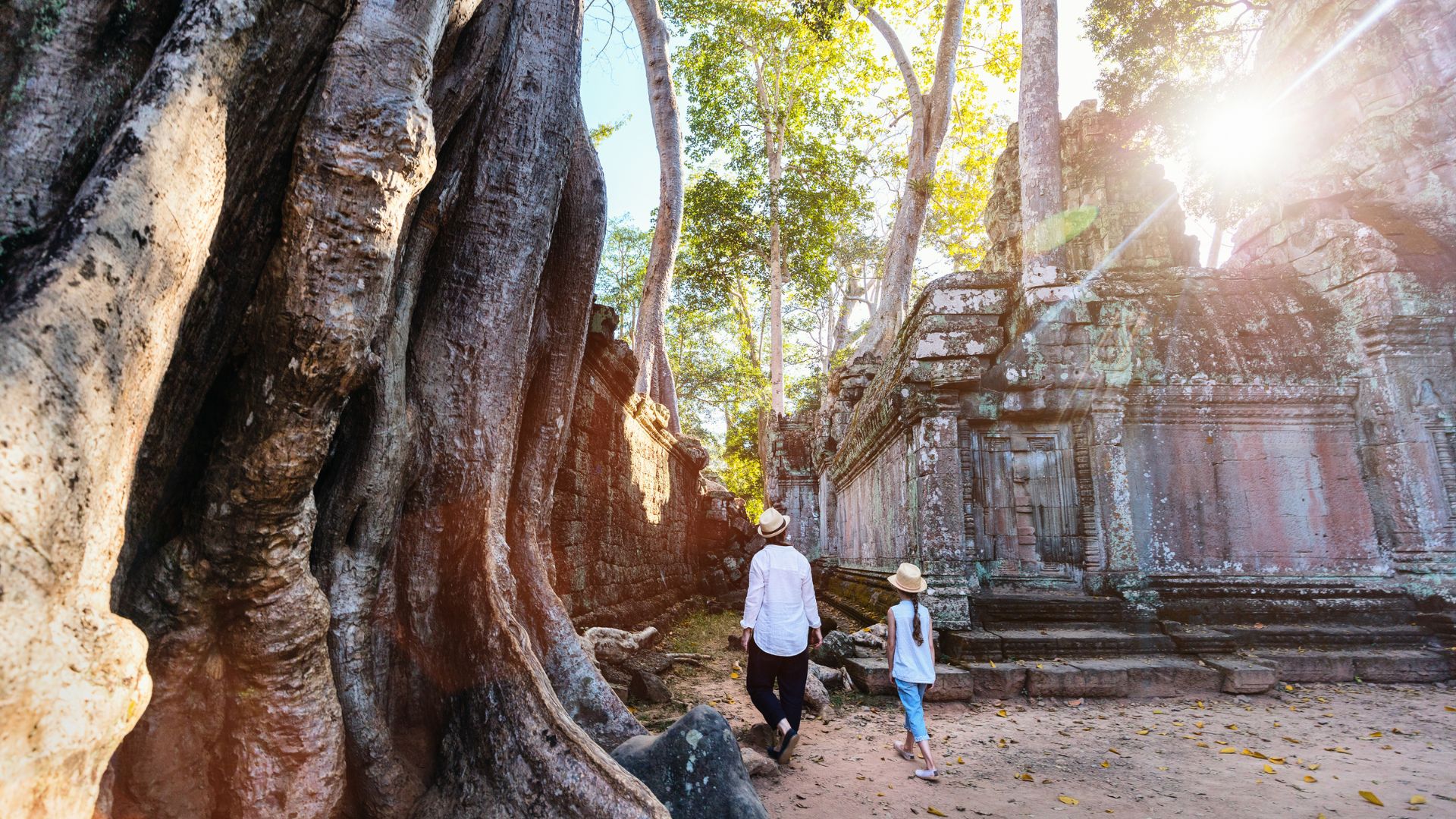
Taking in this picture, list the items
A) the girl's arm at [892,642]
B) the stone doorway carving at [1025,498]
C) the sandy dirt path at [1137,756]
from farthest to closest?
the stone doorway carving at [1025,498], the girl's arm at [892,642], the sandy dirt path at [1137,756]

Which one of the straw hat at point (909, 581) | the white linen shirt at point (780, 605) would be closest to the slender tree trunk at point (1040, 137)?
the straw hat at point (909, 581)

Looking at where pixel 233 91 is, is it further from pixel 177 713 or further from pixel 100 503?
pixel 177 713

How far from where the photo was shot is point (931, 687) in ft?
16.6

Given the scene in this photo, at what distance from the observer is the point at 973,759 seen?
375 centimetres

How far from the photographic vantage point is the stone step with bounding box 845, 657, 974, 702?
5047 millimetres

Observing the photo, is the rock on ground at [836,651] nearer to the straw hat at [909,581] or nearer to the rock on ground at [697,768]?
the straw hat at [909,581]

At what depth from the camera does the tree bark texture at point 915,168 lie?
1216 centimetres

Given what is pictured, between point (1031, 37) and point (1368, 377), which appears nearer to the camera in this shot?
point (1368, 377)

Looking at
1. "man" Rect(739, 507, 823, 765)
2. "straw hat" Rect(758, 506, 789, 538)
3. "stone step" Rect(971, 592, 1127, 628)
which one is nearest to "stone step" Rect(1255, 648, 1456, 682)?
"stone step" Rect(971, 592, 1127, 628)

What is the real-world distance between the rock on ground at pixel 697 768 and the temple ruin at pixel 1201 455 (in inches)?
142

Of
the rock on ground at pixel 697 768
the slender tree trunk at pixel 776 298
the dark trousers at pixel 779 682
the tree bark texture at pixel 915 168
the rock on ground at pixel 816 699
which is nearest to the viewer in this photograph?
the rock on ground at pixel 697 768

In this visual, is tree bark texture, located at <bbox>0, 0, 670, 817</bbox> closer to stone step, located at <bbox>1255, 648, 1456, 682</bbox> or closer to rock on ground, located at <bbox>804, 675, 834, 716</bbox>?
rock on ground, located at <bbox>804, 675, 834, 716</bbox>

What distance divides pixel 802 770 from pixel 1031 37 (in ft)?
31.7

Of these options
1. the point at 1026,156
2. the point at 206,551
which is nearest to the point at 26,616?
the point at 206,551
